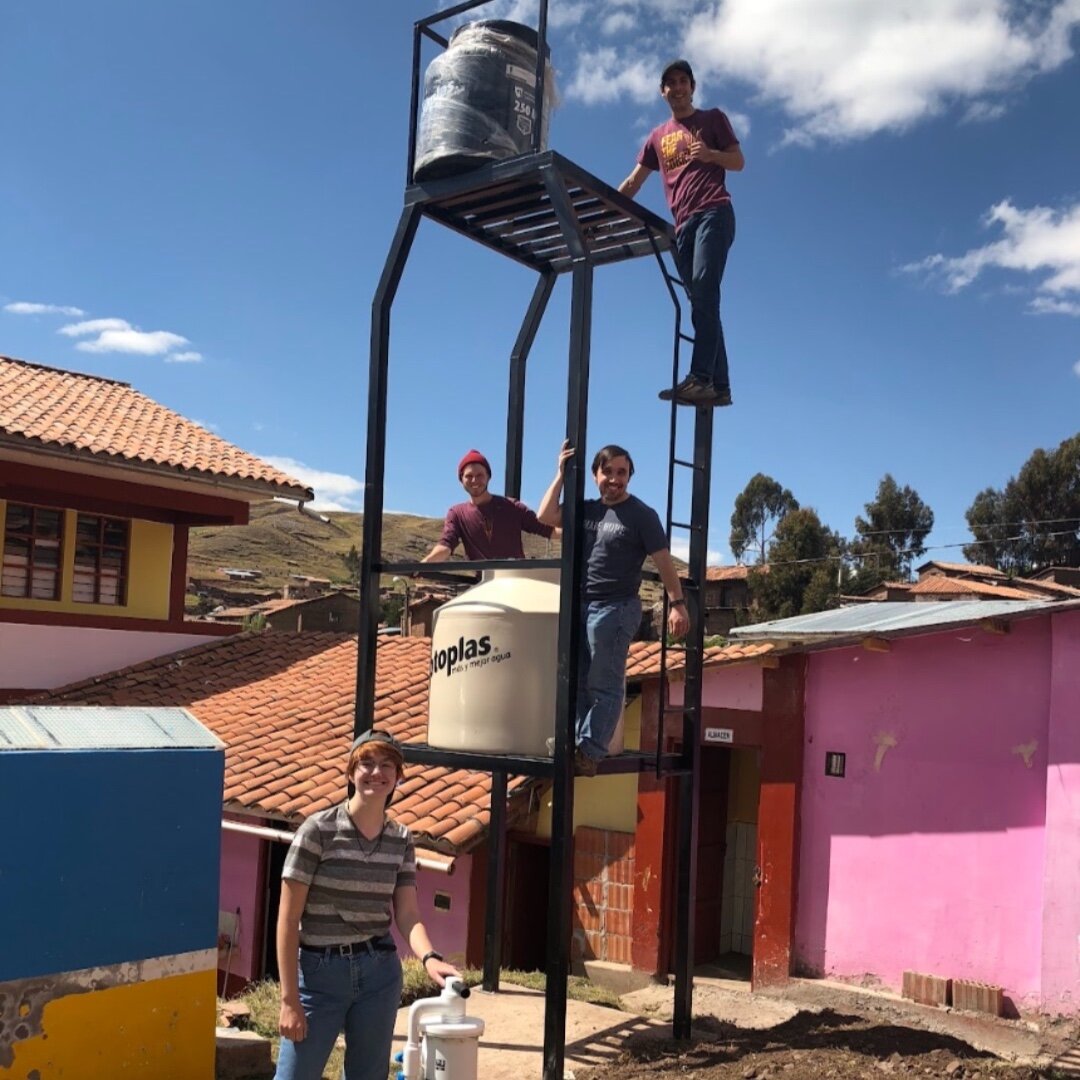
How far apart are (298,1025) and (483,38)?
4895mm

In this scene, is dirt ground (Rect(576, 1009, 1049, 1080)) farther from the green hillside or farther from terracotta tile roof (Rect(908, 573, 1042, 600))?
the green hillside

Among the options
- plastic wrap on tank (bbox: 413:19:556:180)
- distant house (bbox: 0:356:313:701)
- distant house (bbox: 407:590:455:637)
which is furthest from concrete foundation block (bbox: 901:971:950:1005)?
distant house (bbox: 407:590:455:637)

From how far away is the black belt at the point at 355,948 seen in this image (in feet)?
12.0

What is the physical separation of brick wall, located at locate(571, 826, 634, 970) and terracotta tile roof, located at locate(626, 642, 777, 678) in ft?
5.37

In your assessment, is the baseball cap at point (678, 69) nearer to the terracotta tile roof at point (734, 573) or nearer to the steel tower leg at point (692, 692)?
the steel tower leg at point (692, 692)

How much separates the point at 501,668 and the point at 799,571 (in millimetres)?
47471

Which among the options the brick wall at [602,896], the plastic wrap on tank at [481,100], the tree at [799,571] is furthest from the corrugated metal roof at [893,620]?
the tree at [799,571]

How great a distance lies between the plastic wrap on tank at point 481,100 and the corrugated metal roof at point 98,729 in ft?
10.5

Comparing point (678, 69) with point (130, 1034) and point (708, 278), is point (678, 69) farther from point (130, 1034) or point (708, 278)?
point (130, 1034)

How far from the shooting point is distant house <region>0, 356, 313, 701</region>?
45.2ft

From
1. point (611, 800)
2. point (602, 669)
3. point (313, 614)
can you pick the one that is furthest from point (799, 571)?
point (602, 669)

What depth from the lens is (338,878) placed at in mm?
3682

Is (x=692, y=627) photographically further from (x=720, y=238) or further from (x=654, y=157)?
(x=654, y=157)

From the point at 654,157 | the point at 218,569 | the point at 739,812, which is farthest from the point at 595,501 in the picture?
the point at 218,569
